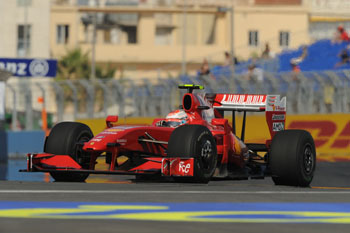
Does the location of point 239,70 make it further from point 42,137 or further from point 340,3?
point 340,3

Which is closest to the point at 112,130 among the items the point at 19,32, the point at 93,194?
the point at 93,194

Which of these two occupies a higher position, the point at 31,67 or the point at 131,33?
the point at 131,33

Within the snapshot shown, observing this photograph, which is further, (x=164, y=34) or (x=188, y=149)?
(x=164, y=34)

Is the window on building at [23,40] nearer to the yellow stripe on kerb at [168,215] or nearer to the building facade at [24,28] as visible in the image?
the building facade at [24,28]

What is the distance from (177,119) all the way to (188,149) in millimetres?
1645

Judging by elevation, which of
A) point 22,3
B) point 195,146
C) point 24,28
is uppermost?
point 22,3

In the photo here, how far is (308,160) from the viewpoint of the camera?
45.6ft

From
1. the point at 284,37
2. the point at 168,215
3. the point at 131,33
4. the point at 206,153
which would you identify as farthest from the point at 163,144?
the point at 131,33

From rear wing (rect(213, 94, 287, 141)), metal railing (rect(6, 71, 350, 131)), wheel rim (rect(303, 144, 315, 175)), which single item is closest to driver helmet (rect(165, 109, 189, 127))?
rear wing (rect(213, 94, 287, 141))

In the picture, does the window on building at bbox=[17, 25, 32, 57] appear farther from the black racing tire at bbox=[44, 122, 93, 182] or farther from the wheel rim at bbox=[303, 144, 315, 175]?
the wheel rim at bbox=[303, 144, 315, 175]

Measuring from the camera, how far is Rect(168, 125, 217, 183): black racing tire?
12.6 meters

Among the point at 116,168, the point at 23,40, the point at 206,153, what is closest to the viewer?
the point at 206,153

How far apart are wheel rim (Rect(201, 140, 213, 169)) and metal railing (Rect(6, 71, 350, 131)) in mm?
12651

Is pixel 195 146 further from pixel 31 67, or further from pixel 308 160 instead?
pixel 31 67
